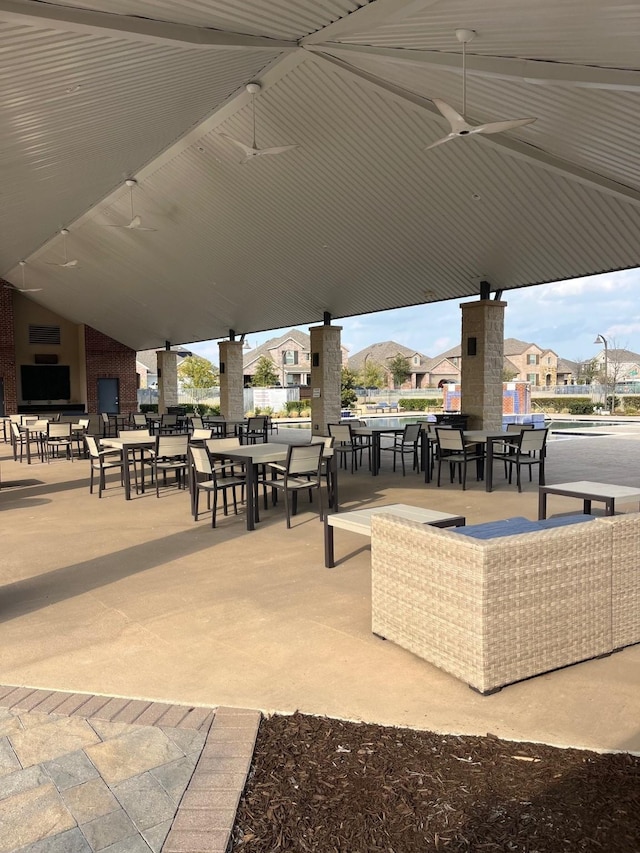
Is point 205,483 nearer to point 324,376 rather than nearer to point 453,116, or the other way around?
point 453,116

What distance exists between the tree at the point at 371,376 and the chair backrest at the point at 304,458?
48755 millimetres

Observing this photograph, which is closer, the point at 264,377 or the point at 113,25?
the point at 113,25

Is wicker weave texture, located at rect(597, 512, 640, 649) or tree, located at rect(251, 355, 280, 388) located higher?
tree, located at rect(251, 355, 280, 388)

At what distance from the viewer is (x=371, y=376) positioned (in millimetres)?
56250

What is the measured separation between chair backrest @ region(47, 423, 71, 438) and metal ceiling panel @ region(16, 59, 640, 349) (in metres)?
4.25

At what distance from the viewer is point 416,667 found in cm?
291

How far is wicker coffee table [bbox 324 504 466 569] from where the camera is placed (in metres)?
3.85

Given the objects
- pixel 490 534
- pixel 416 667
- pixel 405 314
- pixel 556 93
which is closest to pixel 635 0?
pixel 556 93

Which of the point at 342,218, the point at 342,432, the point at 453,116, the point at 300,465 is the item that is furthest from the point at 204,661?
the point at 342,218

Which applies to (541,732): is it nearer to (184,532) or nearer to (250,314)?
(184,532)

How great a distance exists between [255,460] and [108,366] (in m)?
19.4

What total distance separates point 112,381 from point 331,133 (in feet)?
59.2

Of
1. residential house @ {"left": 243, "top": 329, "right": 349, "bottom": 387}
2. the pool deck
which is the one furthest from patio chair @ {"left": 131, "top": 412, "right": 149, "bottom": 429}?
residential house @ {"left": 243, "top": 329, "right": 349, "bottom": 387}

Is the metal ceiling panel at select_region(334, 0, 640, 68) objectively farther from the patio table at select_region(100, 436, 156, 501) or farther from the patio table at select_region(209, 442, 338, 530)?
the patio table at select_region(100, 436, 156, 501)
